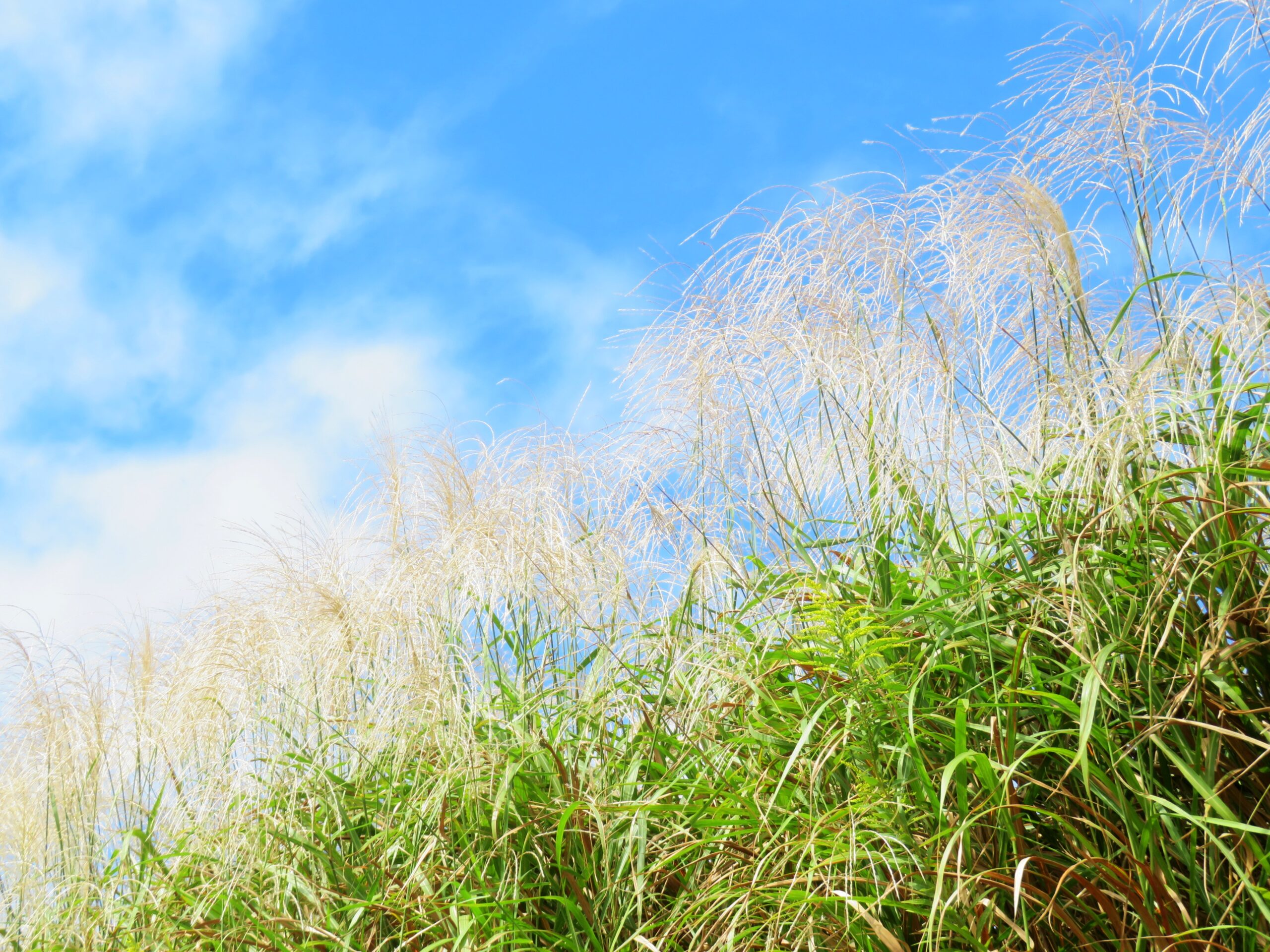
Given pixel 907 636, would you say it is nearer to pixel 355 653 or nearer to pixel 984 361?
pixel 984 361

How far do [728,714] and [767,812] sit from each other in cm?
57

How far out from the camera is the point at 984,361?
2926 mm

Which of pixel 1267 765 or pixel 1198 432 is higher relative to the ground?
pixel 1198 432

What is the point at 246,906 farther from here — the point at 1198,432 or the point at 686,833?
the point at 1198,432

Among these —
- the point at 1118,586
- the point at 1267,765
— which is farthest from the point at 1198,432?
the point at 1267,765

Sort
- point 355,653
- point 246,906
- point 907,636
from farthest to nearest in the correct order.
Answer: point 355,653
point 246,906
point 907,636

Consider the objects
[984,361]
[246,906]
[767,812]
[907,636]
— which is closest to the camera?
[767,812]

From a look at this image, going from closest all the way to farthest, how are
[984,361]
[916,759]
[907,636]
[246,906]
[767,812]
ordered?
[916,759]
[767,812]
[907,636]
[984,361]
[246,906]

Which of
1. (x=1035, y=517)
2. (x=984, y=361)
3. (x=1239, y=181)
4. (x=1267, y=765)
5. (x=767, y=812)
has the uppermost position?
(x=1239, y=181)

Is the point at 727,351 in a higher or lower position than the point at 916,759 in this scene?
higher

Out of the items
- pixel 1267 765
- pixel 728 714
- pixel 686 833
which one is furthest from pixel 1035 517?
pixel 686 833

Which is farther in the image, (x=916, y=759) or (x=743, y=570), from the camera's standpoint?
(x=743, y=570)

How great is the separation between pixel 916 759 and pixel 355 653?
1.97m

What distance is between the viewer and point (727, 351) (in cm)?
329
